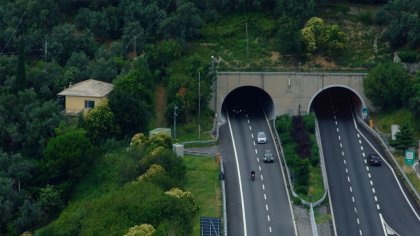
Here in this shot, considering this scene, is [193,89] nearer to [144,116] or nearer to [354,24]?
[144,116]

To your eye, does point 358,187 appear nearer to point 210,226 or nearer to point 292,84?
point 210,226

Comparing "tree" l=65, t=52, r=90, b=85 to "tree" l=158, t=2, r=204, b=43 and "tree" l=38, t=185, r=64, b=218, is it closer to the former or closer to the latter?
"tree" l=158, t=2, r=204, b=43

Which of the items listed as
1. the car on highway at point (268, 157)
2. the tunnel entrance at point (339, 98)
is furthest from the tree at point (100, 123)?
the tunnel entrance at point (339, 98)

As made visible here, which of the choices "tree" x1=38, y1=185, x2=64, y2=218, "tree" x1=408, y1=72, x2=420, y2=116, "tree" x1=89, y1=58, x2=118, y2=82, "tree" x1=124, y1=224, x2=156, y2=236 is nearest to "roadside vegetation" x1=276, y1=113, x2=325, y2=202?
"tree" x1=408, y1=72, x2=420, y2=116

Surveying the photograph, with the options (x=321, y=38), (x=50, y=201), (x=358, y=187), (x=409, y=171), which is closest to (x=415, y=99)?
(x=409, y=171)

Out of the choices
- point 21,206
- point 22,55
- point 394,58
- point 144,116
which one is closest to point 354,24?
point 394,58

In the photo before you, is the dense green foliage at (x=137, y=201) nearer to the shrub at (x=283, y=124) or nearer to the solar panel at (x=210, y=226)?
the solar panel at (x=210, y=226)
